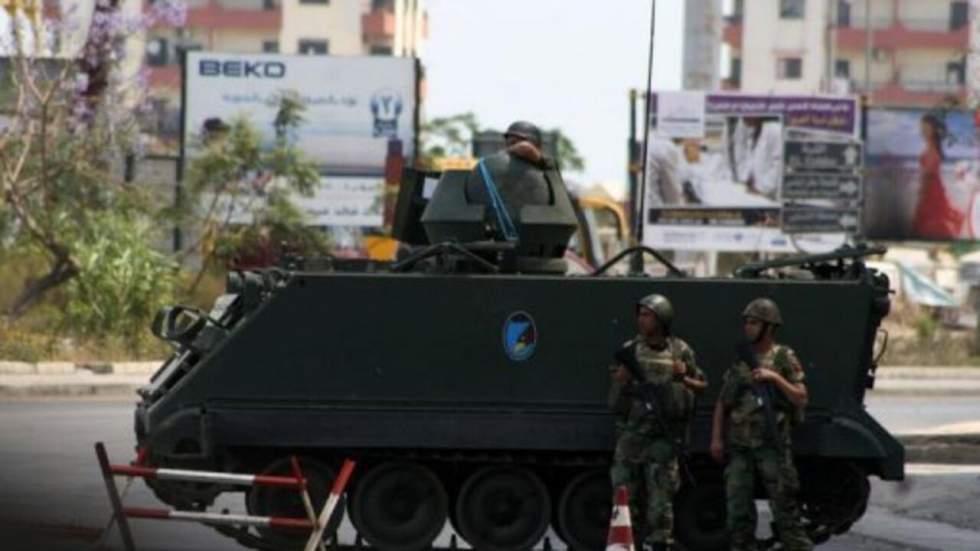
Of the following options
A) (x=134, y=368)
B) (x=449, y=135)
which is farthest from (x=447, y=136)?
(x=134, y=368)

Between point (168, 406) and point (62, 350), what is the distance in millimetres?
18116

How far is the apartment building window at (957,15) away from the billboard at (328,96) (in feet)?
158

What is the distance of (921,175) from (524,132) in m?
35.4

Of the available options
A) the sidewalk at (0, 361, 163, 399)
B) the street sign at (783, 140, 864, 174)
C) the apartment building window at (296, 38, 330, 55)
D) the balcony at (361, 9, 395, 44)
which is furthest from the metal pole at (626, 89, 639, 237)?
the apartment building window at (296, 38, 330, 55)

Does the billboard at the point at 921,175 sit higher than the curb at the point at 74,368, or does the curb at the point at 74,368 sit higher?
the billboard at the point at 921,175

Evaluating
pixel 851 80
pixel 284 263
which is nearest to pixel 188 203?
pixel 284 263

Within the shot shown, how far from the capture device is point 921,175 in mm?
49812

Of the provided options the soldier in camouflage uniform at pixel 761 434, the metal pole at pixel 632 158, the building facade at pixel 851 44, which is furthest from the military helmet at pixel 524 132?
the building facade at pixel 851 44

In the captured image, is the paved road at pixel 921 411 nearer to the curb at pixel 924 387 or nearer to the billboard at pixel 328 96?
the curb at pixel 924 387

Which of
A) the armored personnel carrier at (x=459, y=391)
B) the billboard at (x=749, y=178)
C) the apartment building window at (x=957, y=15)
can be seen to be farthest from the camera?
the apartment building window at (x=957, y=15)

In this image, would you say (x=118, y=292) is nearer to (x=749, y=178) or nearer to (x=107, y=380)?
(x=107, y=380)

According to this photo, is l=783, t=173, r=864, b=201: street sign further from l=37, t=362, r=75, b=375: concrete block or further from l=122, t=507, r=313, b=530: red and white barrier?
l=122, t=507, r=313, b=530: red and white barrier

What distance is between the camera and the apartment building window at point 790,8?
93.4 m

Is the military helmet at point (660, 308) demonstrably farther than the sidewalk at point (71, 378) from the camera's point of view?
No
